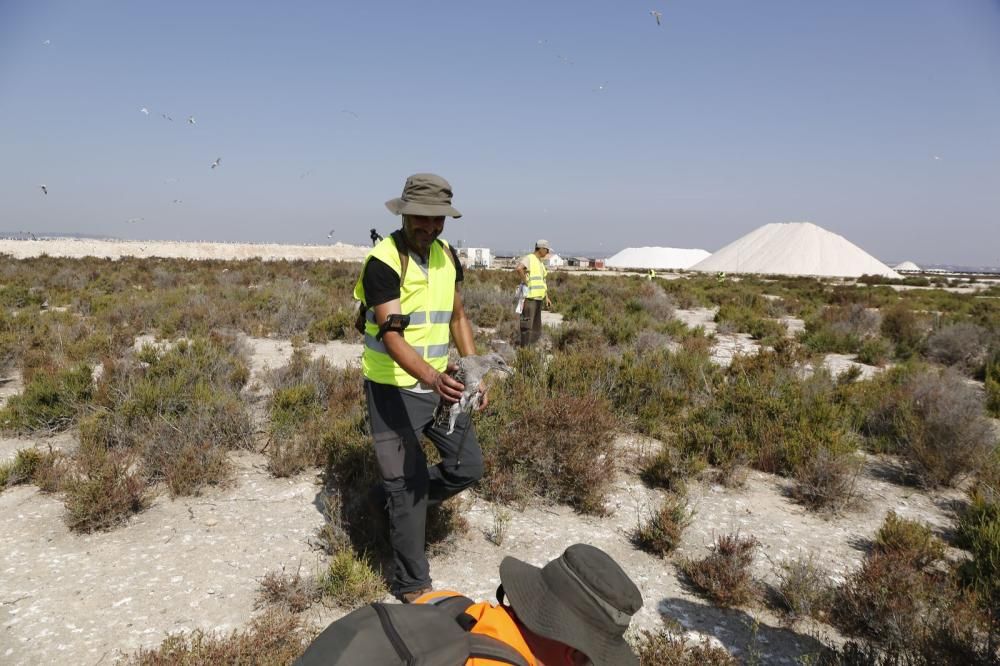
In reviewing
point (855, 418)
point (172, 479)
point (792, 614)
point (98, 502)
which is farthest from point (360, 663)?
point (855, 418)

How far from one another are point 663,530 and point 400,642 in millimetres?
3053

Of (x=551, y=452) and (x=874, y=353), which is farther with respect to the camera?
(x=874, y=353)

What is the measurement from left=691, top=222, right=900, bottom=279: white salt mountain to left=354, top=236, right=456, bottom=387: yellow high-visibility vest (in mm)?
62502

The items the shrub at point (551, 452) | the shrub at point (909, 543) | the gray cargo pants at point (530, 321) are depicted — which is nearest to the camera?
the shrub at point (909, 543)

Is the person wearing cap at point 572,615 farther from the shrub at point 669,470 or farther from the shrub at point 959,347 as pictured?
the shrub at point 959,347

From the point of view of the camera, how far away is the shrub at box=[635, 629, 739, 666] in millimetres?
2697

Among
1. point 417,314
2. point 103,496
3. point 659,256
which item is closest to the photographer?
point 417,314

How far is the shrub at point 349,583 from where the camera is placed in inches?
123

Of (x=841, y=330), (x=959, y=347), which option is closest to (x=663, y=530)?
(x=959, y=347)

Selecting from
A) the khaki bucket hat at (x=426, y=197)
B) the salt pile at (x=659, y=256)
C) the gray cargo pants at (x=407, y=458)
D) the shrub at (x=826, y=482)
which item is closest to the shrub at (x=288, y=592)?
the gray cargo pants at (x=407, y=458)

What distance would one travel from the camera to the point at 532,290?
9.26 metres

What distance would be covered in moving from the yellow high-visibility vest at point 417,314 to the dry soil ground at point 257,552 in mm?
1444

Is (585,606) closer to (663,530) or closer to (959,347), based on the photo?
(663,530)

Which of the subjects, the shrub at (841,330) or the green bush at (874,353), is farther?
the shrub at (841,330)
